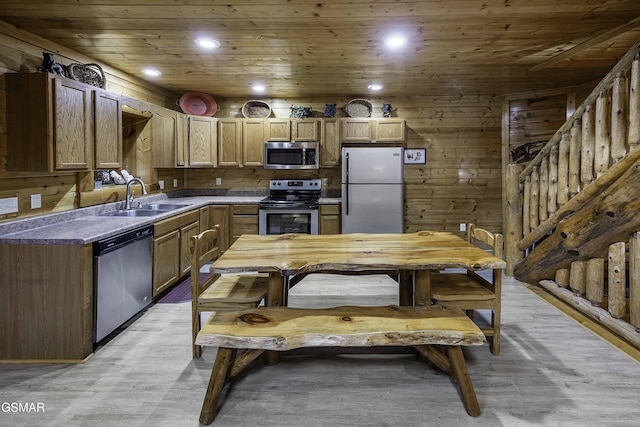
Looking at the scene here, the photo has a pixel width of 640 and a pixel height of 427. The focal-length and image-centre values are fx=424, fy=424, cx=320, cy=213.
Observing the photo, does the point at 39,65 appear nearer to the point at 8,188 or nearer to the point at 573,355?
the point at 8,188

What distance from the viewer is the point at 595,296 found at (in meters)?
3.42

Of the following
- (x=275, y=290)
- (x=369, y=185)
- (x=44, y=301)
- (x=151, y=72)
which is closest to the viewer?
(x=275, y=290)

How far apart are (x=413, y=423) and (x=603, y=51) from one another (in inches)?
149

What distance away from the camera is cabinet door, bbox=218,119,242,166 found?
580 cm

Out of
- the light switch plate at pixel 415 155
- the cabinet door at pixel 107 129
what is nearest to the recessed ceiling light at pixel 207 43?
the cabinet door at pixel 107 129

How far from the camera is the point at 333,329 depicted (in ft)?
6.72

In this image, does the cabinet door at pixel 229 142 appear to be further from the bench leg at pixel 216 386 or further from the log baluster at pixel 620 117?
the log baluster at pixel 620 117

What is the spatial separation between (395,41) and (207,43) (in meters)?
1.57

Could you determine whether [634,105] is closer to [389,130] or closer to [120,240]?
[389,130]

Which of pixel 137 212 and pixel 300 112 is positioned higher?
pixel 300 112

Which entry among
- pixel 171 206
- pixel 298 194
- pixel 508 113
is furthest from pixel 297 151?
pixel 508 113

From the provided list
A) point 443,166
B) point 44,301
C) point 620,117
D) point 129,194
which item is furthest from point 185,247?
point 620,117

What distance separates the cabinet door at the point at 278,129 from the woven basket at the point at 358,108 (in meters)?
0.88

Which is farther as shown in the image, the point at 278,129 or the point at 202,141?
the point at 278,129
